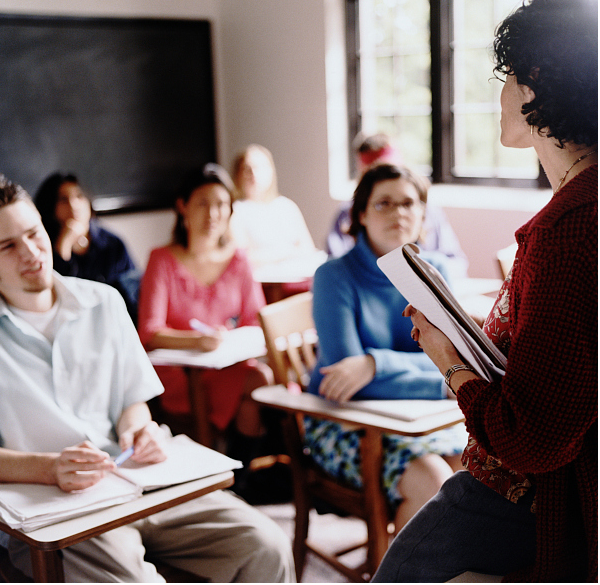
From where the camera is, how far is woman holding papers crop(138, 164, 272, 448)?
2500 millimetres

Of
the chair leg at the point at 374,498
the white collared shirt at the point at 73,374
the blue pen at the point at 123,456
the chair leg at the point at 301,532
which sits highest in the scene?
the white collared shirt at the point at 73,374

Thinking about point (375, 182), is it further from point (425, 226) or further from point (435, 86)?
point (435, 86)

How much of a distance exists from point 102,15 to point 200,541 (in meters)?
4.01

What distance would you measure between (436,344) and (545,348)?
9.1 inches

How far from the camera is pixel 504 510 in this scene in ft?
3.87

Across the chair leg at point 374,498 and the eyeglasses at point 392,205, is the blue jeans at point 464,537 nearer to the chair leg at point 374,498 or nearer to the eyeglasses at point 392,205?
the chair leg at point 374,498

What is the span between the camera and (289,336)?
86.4 inches

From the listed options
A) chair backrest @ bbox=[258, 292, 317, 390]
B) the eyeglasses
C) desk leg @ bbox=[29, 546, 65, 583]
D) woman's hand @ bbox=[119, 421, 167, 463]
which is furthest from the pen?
desk leg @ bbox=[29, 546, 65, 583]

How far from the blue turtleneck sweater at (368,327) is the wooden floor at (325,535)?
2.09 feet

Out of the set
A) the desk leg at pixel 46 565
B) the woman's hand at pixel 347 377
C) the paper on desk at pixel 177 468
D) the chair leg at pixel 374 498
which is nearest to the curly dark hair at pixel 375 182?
the woman's hand at pixel 347 377

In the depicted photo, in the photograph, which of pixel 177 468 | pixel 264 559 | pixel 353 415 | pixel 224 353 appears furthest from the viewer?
pixel 224 353

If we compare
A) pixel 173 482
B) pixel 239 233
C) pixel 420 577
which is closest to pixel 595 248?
pixel 420 577

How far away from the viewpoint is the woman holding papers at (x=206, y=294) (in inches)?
98.4

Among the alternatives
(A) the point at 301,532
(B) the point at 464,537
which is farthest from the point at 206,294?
(B) the point at 464,537
